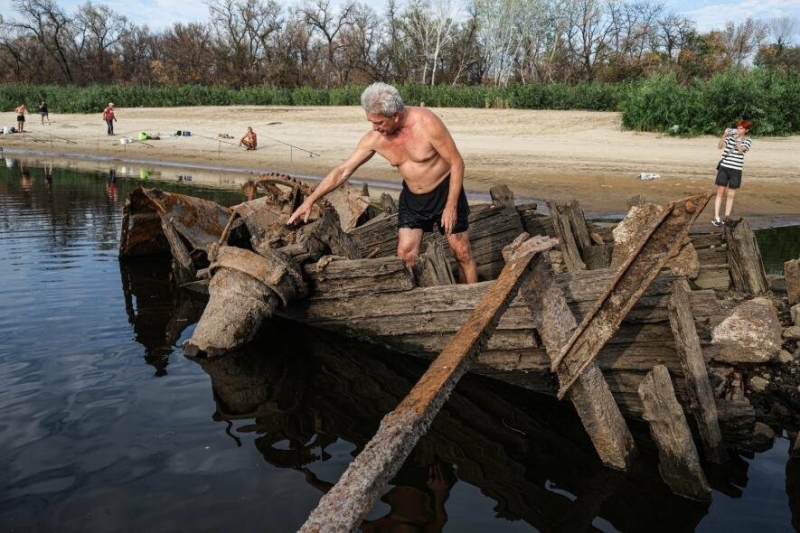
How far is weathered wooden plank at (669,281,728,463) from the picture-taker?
4066 millimetres

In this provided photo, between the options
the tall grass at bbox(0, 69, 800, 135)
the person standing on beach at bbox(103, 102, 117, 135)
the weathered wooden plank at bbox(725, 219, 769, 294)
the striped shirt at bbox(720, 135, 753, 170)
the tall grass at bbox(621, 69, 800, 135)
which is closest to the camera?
the weathered wooden plank at bbox(725, 219, 769, 294)

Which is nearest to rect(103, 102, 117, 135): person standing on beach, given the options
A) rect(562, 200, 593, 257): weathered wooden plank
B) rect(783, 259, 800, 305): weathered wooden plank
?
rect(562, 200, 593, 257): weathered wooden plank

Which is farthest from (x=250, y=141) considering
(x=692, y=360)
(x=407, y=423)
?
(x=407, y=423)

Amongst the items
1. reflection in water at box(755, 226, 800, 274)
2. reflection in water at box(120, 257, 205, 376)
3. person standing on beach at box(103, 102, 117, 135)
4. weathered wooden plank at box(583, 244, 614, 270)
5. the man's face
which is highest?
person standing on beach at box(103, 102, 117, 135)

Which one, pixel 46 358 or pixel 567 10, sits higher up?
pixel 567 10

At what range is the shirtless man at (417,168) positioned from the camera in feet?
17.4

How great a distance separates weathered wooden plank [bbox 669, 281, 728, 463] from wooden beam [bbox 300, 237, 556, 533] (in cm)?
97

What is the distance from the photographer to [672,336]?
14.2ft

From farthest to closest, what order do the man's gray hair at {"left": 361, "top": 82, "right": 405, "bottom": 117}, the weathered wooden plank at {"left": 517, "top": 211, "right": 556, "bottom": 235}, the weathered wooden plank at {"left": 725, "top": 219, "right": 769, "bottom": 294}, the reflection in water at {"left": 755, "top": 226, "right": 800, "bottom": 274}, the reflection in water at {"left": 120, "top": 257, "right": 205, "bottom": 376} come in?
the reflection in water at {"left": 755, "top": 226, "right": 800, "bottom": 274}, the weathered wooden plank at {"left": 517, "top": 211, "right": 556, "bottom": 235}, the reflection in water at {"left": 120, "top": 257, "right": 205, "bottom": 376}, the weathered wooden plank at {"left": 725, "top": 219, "right": 769, "bottom": 294}, the man's gray hair at {"left": 361, "top": 82, "right": 405, "bottom": 117}

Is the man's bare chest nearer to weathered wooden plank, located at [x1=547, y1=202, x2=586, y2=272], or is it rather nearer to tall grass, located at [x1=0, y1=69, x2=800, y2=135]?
weathered wooden plank, located at [x1=547, y1=202, x2=586, y2=272]

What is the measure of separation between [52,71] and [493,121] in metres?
53.7

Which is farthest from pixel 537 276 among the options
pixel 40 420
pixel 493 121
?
pixel 493 121

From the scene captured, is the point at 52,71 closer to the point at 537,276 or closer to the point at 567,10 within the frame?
the point at 567,10

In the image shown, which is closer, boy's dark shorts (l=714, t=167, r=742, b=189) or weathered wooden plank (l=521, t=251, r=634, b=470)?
weathered wooden plank (l=521, t=251, r=634, b=470)
